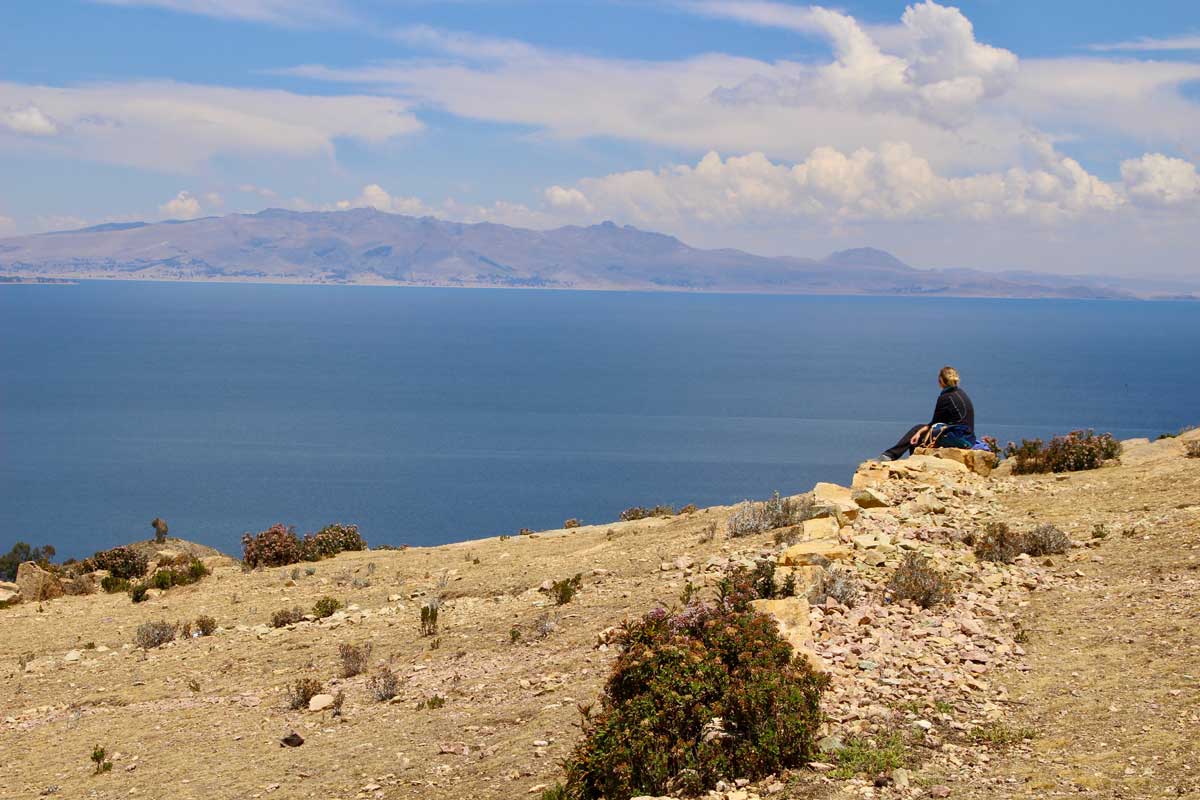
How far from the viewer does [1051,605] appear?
1173cm

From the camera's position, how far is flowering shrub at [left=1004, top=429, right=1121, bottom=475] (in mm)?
18734

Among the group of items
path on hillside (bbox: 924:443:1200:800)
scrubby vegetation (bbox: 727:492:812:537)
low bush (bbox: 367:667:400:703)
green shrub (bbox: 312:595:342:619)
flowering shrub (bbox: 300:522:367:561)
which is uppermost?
path on hillside (bbox: 924:443:1200:800)

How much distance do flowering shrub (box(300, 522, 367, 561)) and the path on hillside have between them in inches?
595

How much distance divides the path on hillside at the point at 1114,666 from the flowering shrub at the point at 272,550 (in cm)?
1535

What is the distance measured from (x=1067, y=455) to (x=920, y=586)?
28.9 ft

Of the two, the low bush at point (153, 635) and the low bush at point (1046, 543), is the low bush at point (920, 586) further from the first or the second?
the low bush at point (153, 635)

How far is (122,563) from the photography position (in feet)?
75.7

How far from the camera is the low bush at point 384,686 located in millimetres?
12211

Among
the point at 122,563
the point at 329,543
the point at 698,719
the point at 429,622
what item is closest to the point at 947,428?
the point at 429,622

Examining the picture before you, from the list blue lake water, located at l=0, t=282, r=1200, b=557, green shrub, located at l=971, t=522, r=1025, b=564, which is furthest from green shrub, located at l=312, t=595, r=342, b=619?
blue lake water, located at l=0, t=282, r=1200, b=557

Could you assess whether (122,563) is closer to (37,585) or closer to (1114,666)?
(37,585)

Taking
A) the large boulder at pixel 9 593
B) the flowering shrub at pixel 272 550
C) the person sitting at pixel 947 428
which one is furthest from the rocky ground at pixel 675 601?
the flowering shrub at pixel 272 550

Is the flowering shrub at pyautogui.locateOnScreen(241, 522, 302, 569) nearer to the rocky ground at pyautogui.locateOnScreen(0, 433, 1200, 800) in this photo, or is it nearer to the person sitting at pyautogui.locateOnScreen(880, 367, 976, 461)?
the rocky ground at pyautogui.locateOnScreen(0, 433, 1200, 800)

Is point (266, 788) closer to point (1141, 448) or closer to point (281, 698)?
point (281, 698)
